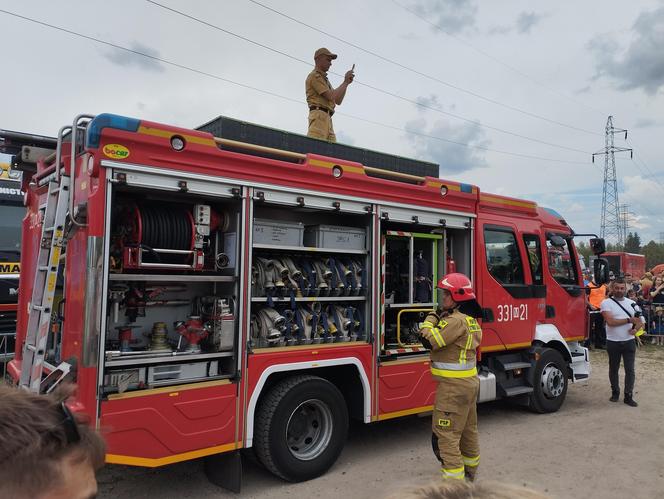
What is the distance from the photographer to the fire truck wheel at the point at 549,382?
22.2ft

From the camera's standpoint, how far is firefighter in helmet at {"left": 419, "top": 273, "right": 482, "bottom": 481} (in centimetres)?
422

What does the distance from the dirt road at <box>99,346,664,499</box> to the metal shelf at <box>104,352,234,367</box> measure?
117 cm

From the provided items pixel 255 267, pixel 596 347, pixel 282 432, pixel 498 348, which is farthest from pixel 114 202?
pixel 596 347

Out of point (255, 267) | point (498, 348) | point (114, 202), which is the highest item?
point (114, 202)

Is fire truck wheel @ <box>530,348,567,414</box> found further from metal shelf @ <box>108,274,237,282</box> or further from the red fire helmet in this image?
metal shelf @ <box>108,274,237,282</box>

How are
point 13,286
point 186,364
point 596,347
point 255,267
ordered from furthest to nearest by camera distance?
point 596,347, point 13,286, point 255,267, point 186,364

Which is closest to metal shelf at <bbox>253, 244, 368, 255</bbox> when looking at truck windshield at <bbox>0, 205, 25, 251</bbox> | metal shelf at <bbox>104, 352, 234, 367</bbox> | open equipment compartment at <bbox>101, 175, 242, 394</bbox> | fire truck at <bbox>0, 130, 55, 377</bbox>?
open equipment compartment at <bbox>101, 175, 242, 394</bbox>

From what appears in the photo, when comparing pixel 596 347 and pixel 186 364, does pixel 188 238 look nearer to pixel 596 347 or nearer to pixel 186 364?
pixel 186 364

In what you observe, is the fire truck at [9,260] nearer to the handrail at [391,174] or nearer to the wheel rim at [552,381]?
the handrail at [391,174]

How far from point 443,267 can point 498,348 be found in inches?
48.5

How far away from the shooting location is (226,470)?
426 cm

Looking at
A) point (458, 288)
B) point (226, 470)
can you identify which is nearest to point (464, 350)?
point (458, 288)

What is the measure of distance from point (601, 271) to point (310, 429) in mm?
4652

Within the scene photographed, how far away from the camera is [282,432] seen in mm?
4344
